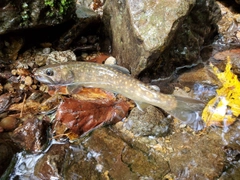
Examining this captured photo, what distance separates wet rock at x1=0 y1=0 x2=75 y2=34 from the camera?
4262mm

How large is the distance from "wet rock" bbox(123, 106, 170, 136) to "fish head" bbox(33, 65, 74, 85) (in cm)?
119

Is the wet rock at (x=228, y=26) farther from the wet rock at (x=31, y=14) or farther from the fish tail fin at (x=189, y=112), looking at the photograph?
the wet rock at (x=31, y=14)

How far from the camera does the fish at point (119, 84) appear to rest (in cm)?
413

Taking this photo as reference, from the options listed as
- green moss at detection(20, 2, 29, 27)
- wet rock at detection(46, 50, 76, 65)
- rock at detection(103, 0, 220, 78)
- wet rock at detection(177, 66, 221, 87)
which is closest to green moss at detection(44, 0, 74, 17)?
green moss at detection(20, 2, 29, 27)

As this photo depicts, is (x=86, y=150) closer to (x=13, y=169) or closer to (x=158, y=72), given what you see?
(x=13, y=169)

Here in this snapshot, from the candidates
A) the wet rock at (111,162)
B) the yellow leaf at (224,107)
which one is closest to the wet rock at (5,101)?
the wet rock at (111,162)

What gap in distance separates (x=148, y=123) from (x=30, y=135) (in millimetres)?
1614

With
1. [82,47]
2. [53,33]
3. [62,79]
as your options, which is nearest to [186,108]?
[62,79]

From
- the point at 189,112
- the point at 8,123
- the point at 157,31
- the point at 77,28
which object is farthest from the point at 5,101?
the point at 189,112

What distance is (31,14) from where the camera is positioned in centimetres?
443

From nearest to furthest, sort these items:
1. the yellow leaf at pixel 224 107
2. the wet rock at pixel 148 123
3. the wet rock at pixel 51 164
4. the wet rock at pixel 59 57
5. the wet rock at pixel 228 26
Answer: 1. the wet rock at pixel 51 164
2. the wet rock at pixel 148 123
3. the yellow leaf at pixel 224 107
4. the wet rock at pixel 59 57
5. the wet rock at pixel 228 26

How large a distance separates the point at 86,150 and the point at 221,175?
1.75 metres

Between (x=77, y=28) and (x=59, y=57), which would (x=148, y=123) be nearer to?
(x=59, y=57)

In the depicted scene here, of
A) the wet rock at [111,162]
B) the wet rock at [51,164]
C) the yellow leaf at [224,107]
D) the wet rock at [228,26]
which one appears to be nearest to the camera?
the wet rock at [51,164]
